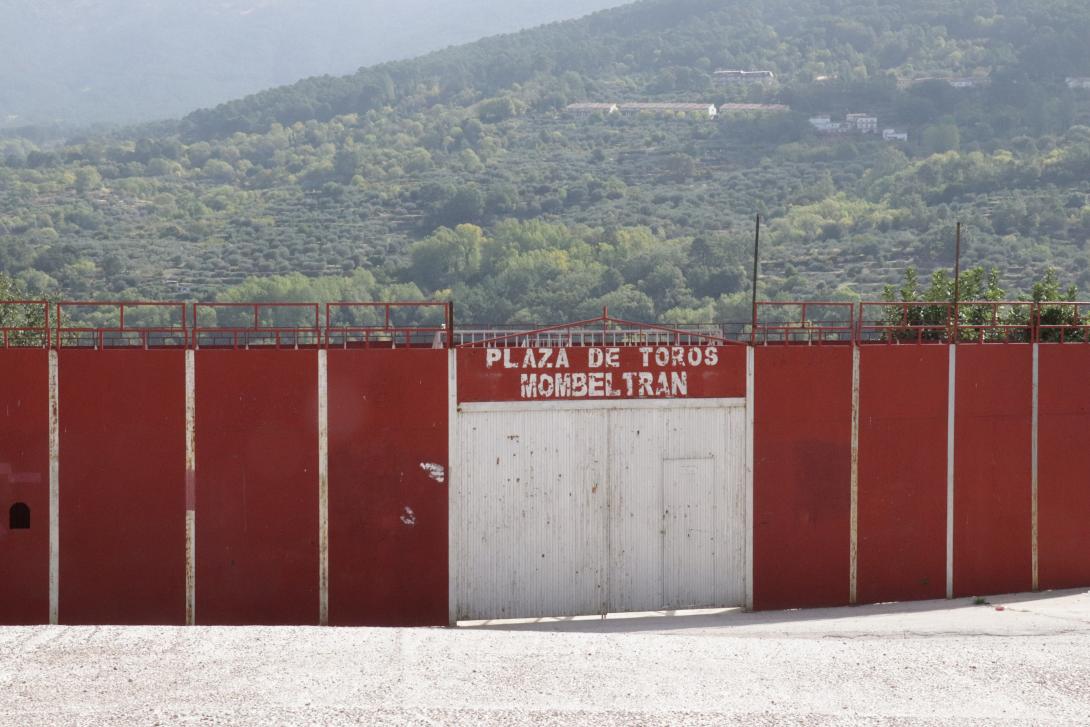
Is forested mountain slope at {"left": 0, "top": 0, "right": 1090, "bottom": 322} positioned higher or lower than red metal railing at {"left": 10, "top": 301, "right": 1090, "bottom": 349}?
higher

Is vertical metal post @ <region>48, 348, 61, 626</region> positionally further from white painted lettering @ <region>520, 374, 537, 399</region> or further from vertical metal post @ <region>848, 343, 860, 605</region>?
vertical metal post @ <region>848, 343, 860, 605</region>

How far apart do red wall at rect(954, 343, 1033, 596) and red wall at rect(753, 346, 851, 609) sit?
Answer: 2.24 m

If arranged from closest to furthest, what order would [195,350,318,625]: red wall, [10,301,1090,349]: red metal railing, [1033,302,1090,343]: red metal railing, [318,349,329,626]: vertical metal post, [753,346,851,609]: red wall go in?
[195,350,318,625]: red wall, [318,349,329,626]: vertical metal post, [10,301,1090,349]: red metal railing, [753,346,851,609]: red wall, [1033,302,1090,343]: red metal railing

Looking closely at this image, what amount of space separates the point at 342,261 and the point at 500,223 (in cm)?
1598

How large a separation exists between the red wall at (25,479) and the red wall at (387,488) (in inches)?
179

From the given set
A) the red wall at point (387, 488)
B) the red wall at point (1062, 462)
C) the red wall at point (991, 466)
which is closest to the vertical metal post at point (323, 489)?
the red wall at point (387, 488)

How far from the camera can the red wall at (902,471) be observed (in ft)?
82.7

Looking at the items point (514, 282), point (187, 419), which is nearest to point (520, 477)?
point (187, 419)

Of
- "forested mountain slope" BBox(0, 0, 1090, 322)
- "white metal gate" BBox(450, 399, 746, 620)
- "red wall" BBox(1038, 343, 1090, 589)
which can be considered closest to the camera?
"white metal gate" BBox(450, 399, 746, 620)

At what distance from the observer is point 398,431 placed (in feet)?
76.7

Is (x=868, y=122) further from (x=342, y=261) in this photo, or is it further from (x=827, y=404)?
(x=827, y=404)

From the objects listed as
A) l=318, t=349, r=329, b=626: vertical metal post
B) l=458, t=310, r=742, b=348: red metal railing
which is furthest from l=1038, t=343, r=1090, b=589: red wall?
l=318, t=349, r=329, b=626: vertical metal post

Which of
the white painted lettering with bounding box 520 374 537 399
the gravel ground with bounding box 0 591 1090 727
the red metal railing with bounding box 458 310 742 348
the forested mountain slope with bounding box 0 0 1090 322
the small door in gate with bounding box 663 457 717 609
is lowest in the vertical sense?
the gravel ground with bounding box 0 591 1090 727

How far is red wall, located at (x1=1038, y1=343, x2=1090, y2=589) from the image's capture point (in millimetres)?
26047
